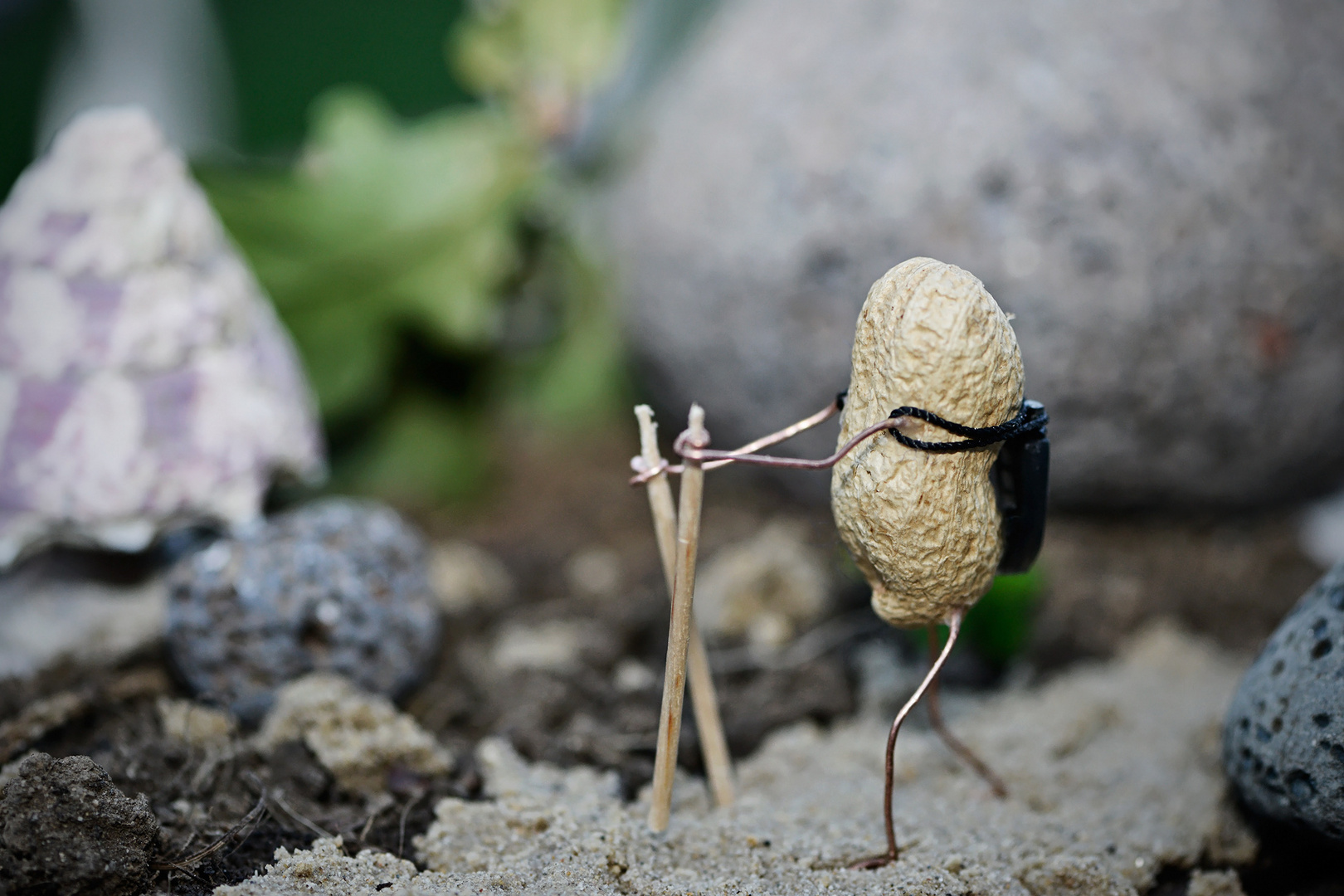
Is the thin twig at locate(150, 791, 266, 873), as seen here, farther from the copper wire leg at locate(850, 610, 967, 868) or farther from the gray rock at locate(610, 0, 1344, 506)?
the gray rock at locate(610, 0, 1344, 506)

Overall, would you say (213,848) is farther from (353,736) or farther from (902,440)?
(902,440)

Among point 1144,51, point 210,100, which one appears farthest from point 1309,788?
point 210,100

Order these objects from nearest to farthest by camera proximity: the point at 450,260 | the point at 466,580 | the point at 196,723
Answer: the point at 196,723, the point at 466,580, the point at 450,260

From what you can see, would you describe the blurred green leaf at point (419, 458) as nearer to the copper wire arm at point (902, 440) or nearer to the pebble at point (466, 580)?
the pebble at point (466, 580)

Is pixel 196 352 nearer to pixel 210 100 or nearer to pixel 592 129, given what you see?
pixel 592 129

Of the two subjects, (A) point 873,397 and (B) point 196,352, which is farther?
(B) point 196,352

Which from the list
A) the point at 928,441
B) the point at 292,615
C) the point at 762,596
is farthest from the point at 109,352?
the point at 928,441

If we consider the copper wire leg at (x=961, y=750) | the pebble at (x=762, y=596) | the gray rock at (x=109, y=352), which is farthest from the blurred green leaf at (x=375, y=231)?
the copper wire leg at (x=961, y=750)
